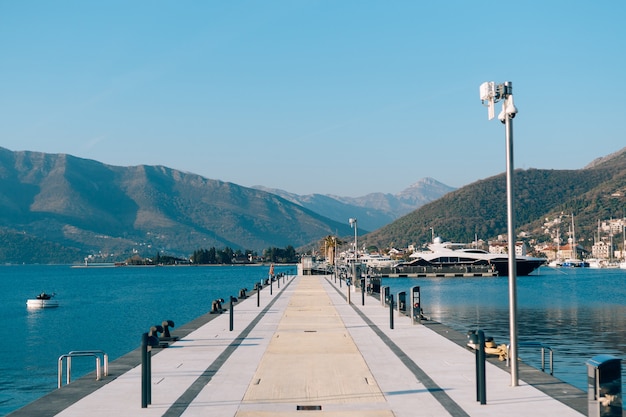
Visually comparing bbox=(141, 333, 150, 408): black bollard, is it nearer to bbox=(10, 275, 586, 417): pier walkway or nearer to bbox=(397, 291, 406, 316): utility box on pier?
bbox=(10, 275, 586, 417): pier walkway

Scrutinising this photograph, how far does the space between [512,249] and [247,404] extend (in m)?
7.01

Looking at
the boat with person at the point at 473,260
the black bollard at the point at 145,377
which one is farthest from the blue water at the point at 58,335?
the boat with person at the point at 473,260

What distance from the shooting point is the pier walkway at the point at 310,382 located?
51.3 feet

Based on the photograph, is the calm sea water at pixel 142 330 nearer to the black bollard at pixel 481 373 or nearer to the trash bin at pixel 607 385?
the black bollard at pixel 481 373

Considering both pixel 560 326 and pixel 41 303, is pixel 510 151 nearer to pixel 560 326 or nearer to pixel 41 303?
pixel 560 326

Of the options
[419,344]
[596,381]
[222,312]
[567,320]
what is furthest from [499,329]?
[596,381]

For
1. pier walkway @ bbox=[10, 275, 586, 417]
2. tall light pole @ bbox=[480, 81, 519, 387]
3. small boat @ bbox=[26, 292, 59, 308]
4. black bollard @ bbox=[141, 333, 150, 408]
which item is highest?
tall light pole @ bbox=[480, 81, 519, 387]

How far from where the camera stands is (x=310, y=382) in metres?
18.8

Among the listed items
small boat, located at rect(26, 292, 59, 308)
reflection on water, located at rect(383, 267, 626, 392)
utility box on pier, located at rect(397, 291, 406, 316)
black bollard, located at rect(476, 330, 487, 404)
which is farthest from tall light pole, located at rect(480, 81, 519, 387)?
small boat, located at rect(26, 292, 59, 308)

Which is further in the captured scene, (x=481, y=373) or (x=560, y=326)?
(x=560, y=326)

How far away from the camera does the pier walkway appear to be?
15.6 meters

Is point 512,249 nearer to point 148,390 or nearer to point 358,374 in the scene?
point 358,374

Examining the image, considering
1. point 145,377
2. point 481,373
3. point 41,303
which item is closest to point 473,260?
point 41,303

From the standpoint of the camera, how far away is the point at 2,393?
27469 mm
